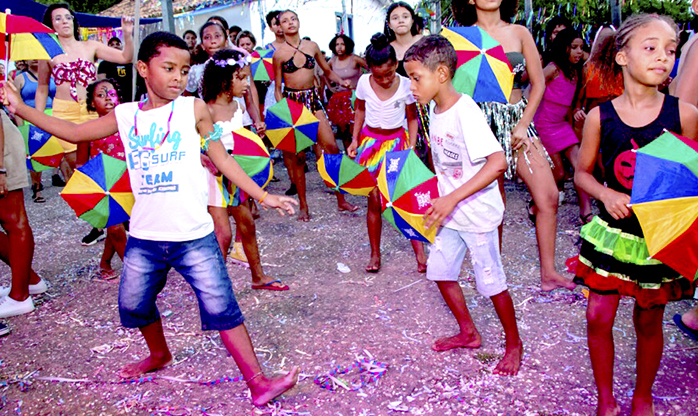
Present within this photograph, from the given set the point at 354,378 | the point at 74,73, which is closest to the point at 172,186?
the point at 354,378

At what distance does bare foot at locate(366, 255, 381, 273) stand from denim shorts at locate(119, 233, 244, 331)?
6.05ft

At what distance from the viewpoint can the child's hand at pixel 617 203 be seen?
205 centimetres

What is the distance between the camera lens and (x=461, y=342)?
306 centimetres

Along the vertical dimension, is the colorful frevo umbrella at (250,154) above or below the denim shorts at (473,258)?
above

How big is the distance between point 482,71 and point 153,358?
7.90 feet

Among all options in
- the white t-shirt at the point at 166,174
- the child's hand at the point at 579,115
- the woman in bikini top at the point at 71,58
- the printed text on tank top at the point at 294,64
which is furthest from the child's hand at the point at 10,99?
the child's hand at the point at 579,115

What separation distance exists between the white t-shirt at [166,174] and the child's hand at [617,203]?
5.71 ft

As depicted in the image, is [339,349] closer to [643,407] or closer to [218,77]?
[643,407]

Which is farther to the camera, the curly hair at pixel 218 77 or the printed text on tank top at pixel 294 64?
the printed text on tank top at pixel 294 64

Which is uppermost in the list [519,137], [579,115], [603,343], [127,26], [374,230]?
[127,26]

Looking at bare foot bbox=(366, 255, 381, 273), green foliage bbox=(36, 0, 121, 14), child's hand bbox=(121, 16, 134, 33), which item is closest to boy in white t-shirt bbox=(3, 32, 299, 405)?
bare foot bbox=(366, 255, 381, 273)

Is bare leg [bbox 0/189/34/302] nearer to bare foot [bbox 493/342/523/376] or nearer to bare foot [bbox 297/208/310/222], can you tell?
bare foot [bbox 297/208/310/222]

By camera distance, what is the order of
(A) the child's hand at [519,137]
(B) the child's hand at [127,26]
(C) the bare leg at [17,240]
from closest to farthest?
(A) the child's hand at [519,137] < (C) the bare leg at [17,240] < (B) the child's hand at [127,26]

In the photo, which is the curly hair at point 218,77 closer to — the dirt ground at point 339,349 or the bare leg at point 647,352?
the dirt ground at point 339,349
